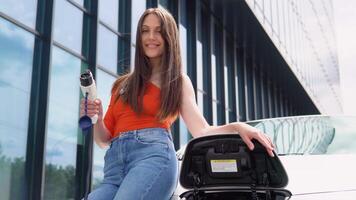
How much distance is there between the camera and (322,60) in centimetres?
3025

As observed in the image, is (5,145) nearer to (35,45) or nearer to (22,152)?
(22,152)

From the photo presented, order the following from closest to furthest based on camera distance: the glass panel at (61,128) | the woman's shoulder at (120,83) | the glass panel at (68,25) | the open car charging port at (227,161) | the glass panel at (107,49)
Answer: the open car charging port at (227,161)
the woman's shoulder at (120,83)
the glass panel at (61,128)
the glass panel at (68,25)
the glass panel at (107,49)

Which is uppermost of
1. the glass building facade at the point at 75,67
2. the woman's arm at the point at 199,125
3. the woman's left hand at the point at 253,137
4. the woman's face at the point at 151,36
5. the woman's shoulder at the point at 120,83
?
the glass building facade at the point at 75,67

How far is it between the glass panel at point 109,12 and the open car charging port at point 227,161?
681cm

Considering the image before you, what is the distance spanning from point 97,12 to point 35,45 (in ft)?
5.50

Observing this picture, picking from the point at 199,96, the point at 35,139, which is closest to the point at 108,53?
the point at 35,139

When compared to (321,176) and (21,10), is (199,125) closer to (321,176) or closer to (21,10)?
(321,176)

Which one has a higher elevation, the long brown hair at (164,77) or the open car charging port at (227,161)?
the long brown hair at (164,77)

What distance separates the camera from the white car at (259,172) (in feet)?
5.89

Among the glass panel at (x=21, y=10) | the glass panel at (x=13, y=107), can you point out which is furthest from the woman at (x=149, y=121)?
the glass panel at (x=21, y=10)

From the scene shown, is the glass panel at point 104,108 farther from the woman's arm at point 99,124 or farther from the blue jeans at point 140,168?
the blue jeans at point 140,168

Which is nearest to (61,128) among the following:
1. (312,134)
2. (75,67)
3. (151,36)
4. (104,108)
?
(75,67)

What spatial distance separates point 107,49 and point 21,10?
7.18 feet

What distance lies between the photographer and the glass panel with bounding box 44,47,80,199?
21.6 feet
